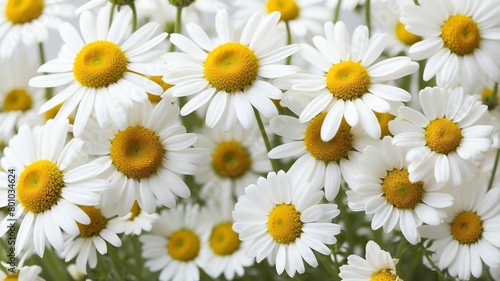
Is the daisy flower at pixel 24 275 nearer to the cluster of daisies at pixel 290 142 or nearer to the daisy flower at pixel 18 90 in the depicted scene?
the cluster of daisies at pixel 290 142

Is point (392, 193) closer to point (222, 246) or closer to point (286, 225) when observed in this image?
point (286, 225)

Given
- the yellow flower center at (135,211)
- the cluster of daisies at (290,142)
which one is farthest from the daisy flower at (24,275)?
the yellow flower center at (135,211)

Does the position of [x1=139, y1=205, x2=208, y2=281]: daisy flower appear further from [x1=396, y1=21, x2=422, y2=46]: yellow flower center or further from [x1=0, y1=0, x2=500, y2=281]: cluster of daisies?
[x1=396, y1=21, x2=422, y2=46]: yellow flower center

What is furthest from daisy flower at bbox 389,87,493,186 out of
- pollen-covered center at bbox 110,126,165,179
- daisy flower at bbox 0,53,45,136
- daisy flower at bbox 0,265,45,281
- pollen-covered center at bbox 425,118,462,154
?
daisy flower at bbox 0,53,45,136

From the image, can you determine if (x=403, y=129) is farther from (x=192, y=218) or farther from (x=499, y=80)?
(x=192, y=218)

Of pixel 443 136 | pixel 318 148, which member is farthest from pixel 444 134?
pixel 318 148

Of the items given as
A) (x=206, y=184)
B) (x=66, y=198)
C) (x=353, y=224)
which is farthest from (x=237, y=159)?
(x=66, y=198)
